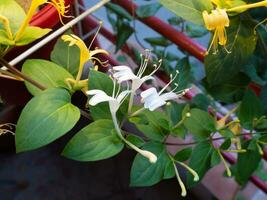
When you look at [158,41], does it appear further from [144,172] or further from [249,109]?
[144,172]

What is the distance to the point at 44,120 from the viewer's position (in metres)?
0.35

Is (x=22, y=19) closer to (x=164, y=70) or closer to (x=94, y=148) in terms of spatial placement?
(x=94, y=148)

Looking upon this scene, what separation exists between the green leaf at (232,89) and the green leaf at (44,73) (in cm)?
31

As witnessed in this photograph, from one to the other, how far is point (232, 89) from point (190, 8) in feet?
0.91

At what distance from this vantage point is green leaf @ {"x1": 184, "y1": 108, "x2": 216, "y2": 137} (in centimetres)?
47

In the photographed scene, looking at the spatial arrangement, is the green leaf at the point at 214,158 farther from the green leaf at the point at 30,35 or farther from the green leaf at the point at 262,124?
the green leaf at the point at 30,35

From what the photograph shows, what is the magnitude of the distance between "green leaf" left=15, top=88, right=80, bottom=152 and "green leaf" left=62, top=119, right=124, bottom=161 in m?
0.02

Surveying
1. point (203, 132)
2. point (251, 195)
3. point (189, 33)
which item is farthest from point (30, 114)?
point (251, 195)

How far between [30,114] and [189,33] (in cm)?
54

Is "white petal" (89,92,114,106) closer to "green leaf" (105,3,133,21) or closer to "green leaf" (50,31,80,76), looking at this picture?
"green leaf" (50,31,80,76)

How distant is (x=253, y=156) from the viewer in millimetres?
524

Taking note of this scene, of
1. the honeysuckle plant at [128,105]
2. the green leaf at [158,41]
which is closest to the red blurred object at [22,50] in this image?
the honeysuckle plant at [128,105]

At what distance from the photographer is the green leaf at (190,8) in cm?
40

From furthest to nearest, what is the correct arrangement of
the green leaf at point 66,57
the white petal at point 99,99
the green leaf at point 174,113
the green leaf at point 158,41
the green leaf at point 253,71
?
the green leaf at point 158,41 < the green leaf at point 253,71 < the green leaf at point 174,113 < the green leaf at point 66,57 < the white petal at point 99,99
